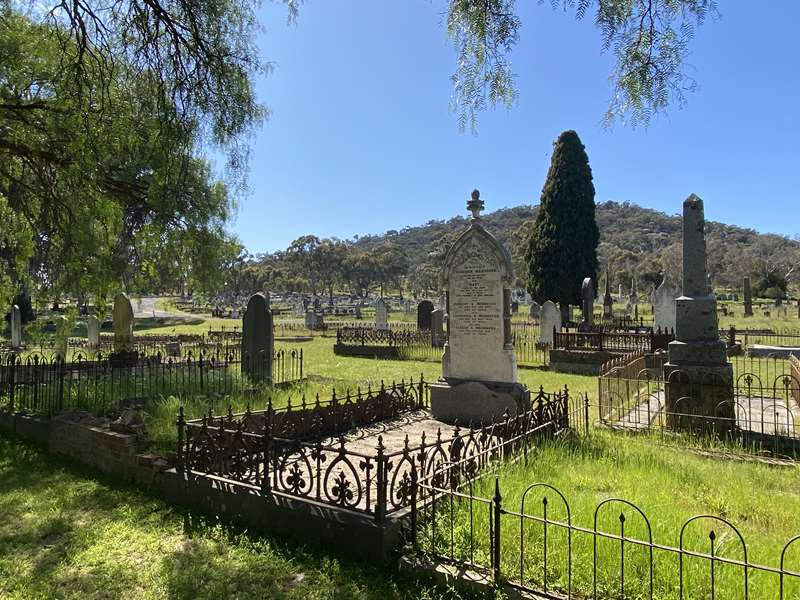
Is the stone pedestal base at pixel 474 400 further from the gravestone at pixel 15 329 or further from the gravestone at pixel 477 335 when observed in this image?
the gravestone at pixel 15 329

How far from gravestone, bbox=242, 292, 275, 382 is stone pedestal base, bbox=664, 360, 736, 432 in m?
7.64

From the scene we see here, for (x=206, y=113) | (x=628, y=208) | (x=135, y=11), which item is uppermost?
(x=628, y=208)

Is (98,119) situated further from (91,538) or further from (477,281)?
(477,281)

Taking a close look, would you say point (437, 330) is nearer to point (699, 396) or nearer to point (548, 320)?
point (548, 320)

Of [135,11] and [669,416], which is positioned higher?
[135,11]

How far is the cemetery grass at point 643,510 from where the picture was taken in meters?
3.56

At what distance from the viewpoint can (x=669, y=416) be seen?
8.70 metres

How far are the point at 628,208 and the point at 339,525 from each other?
614ft

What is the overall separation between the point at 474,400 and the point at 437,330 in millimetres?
12659

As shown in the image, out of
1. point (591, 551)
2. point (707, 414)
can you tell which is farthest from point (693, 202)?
point (591, 551)

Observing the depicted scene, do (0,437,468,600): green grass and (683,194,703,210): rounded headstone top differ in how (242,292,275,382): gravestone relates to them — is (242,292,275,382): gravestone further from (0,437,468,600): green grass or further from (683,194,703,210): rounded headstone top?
(683,194,703,210): rounded headstone top

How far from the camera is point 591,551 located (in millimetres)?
3824

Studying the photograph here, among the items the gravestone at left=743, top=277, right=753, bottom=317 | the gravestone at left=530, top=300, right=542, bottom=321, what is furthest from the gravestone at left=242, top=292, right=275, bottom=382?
the gravestone at left=743, top=277, right=753, bottom=317

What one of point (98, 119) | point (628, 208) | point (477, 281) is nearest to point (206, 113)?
point (98, 119)
